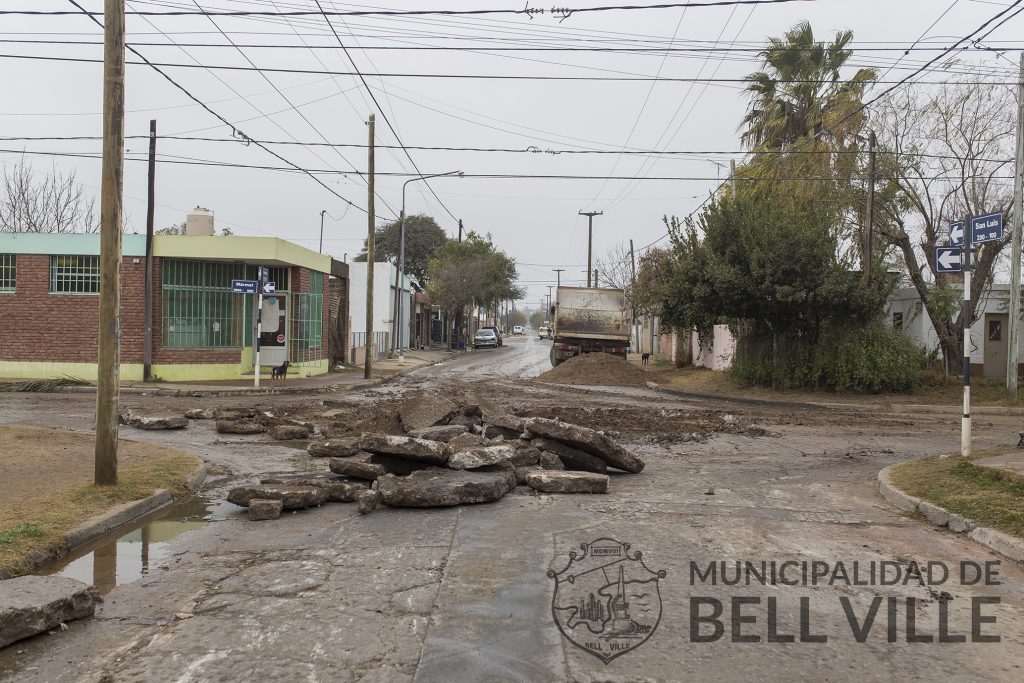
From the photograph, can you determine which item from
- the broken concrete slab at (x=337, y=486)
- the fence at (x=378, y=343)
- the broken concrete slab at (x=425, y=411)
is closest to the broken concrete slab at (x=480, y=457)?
the broken concrete slab at (x=337, y=486)

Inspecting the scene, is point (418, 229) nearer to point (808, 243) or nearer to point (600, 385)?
point (600, 385)

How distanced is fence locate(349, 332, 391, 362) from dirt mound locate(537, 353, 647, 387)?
34.1ft

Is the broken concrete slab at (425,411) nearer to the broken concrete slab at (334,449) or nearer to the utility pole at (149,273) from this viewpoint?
the broken concrete slab at (334,449)

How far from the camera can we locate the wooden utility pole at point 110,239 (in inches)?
342

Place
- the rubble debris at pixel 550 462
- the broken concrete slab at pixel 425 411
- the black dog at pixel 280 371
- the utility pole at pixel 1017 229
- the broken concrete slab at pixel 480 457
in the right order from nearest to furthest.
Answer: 1. the broken concrete slab at pixel 480 457
2. the rubble debris at pixel 550 462
3. the broken concrete slab at pixel 425 411
4. the utility pole at pixel 1017 229
5. the black dog at pixel 280 371

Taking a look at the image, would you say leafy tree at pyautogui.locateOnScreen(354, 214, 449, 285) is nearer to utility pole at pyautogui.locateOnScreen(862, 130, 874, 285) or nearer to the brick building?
the brick building

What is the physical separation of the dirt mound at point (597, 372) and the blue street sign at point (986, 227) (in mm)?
18530

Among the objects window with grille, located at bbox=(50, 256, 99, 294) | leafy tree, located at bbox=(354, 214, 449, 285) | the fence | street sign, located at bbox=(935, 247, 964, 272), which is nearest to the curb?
street sign, located at bbox=(935, 247, 964, 272)

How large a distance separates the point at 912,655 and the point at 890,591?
4.14ft

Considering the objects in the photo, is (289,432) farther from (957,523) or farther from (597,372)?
(597,372)

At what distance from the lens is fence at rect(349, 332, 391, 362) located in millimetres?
38844

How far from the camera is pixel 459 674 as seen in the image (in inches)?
167

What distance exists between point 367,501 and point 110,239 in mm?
3842

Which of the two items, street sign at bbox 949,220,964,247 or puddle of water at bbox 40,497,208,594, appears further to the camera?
street sign at bbox 949,220,964,247
